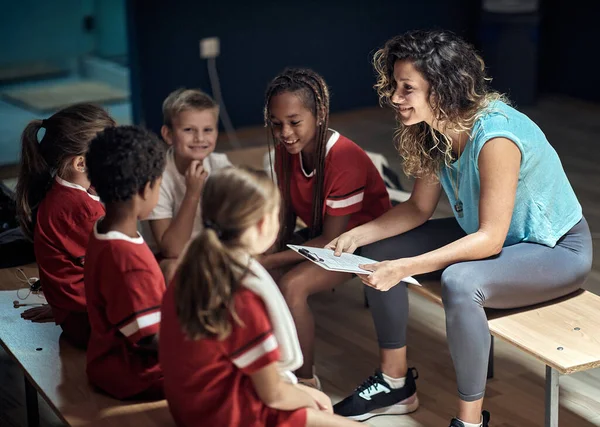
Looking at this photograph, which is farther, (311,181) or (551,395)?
(311,181)

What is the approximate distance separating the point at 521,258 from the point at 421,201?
0.41 meters

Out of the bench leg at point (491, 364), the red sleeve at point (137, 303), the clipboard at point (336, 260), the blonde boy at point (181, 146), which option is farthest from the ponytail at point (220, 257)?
the bench leg at point (491, 364)

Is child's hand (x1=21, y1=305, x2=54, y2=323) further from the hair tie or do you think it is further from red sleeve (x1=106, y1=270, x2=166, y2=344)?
the hair tie

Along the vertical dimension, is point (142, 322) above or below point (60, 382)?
above

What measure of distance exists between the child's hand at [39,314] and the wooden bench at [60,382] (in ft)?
0.07

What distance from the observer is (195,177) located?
9.94 feet

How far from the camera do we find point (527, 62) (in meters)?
6.62

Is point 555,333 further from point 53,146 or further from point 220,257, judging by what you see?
point 53,146

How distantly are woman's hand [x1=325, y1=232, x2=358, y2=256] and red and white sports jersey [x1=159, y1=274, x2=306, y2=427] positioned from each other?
0.83 m

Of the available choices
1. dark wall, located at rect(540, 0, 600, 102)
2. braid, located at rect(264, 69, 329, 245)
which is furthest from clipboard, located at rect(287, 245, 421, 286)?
dark wall, located at rect(540, 0, 600, 102)

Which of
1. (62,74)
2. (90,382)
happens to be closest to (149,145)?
(90,382)

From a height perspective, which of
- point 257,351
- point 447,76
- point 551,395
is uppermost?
point 447,76

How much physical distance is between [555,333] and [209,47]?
3946 mm

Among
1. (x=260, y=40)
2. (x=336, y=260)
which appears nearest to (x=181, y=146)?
(x=336, y=260)
